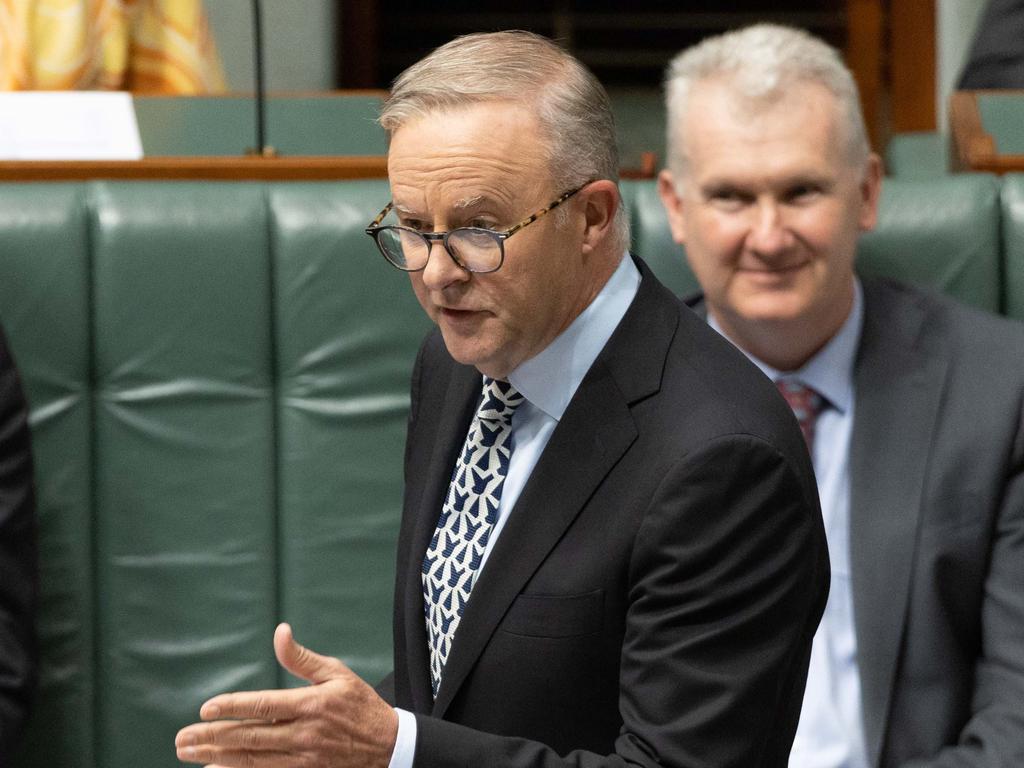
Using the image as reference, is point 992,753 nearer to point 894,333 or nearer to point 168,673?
point 894,333

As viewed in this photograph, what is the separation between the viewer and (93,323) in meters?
2.11

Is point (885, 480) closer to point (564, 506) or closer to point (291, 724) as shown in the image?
point (564, 506)

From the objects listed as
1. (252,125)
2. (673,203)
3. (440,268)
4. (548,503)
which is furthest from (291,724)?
(252,125)

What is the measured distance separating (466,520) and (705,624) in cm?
32

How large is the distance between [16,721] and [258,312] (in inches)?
24.7

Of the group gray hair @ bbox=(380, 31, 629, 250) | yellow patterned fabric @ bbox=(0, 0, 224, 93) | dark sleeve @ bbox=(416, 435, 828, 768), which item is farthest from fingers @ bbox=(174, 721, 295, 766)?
yellow patterned fabric @ bbox=(0, 0, 224, 93)

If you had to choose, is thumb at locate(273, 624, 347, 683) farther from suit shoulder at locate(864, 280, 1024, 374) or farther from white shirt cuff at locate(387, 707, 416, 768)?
suit shoulder at locate(864, 280, 1024, 374)

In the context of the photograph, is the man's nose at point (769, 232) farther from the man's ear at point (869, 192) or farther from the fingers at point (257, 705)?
the fingers at point (257, 705)

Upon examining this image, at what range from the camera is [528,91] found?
137 cm

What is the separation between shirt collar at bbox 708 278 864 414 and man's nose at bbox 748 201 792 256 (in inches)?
4.8

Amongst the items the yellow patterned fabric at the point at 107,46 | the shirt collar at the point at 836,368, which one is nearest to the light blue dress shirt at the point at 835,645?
the shirt collar at the point at 836,368

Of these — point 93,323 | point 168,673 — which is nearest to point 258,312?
point 93,323

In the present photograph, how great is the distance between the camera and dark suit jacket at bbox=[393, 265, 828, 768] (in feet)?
4.17

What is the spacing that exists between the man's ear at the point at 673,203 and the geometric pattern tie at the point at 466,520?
1.94ft
